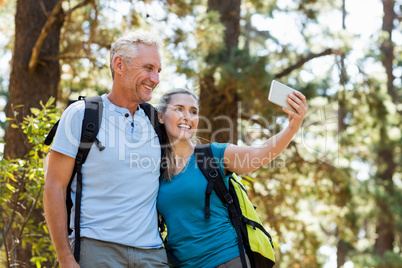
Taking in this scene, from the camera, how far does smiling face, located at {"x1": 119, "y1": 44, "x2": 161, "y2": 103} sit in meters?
3.05

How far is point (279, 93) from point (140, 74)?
0.90 m

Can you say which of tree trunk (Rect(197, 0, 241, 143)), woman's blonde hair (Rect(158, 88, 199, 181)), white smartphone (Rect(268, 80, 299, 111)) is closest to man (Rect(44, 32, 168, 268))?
woman's blonde hair (Rect(158, 88, 199, 181))

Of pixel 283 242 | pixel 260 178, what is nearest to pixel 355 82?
pixel 260 178

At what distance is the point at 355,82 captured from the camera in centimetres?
945

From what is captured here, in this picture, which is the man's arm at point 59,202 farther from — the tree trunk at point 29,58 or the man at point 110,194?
the tree trunk at point 29,58

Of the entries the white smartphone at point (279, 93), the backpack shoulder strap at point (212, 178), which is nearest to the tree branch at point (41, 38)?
the backpack shoulder strap at point (212, 178)

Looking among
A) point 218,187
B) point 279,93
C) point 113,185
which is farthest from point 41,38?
point 279,93

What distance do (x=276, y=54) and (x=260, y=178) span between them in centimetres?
713

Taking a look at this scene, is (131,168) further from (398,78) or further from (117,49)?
(398,78)

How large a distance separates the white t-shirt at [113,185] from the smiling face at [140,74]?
28 centimetres

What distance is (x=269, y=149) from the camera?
2.86m

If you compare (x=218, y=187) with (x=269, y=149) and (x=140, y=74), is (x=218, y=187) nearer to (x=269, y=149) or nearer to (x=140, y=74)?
(x=269, y=149)

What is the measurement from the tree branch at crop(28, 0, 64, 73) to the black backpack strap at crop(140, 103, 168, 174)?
9.31 feet

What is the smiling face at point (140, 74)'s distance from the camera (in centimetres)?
305
